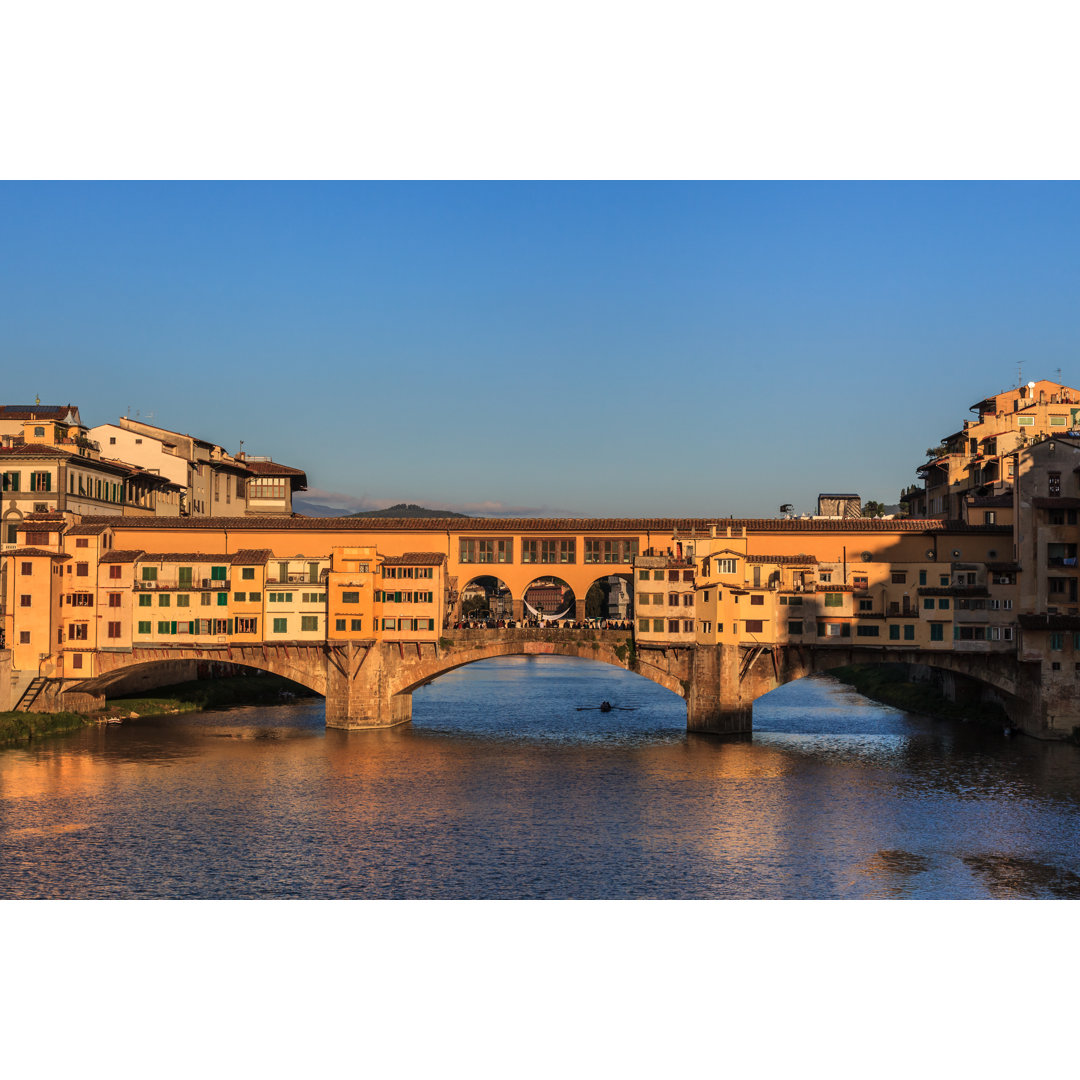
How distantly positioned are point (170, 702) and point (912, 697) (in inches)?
2110

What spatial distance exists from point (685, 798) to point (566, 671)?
246 ft

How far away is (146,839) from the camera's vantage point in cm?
4606

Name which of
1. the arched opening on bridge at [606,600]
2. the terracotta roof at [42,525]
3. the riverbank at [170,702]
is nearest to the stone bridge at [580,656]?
the riverbank at [170,702]

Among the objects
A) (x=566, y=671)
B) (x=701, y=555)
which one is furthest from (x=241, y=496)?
(x=701, y=555)

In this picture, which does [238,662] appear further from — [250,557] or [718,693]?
[718,693]

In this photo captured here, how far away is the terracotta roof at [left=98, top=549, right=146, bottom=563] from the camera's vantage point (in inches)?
2931

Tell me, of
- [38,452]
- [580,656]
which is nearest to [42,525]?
[38,452]

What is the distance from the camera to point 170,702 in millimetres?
84312

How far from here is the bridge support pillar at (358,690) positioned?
2869 inches

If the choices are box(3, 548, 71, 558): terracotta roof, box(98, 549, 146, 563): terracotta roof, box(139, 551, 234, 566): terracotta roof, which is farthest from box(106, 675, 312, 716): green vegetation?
box(3, 548, 71, 558): terracotta roof

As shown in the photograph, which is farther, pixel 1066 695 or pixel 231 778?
pixel 1066 695

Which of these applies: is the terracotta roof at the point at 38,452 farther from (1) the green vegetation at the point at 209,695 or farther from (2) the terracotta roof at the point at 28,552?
(1) the green vegetation at the point at 209,695

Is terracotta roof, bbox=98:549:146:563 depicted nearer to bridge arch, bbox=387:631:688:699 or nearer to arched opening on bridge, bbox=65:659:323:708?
arched opening on bridge, bbox=65:659:323:708

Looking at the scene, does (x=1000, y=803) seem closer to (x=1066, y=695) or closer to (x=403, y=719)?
(x=1066, y=695)
